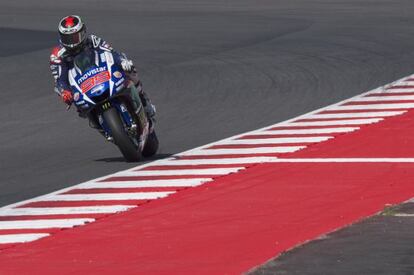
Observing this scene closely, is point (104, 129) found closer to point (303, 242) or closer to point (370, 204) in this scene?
point (370, 204)

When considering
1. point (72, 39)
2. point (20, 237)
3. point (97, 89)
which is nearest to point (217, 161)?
point (97, 89)

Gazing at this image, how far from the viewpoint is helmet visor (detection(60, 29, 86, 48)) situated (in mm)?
19250

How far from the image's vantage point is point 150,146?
20219 mm

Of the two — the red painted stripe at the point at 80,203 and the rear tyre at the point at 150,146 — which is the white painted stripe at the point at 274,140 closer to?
the rear tyre at the point at 150,146

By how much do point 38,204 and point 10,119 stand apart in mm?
8003

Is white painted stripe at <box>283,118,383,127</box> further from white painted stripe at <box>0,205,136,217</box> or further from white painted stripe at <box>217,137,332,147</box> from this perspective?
white painted stripe at <box>0,205,136,217</box>

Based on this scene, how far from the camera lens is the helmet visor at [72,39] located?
758 inches

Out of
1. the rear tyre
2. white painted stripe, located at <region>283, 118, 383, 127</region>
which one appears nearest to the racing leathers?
the rear tyre

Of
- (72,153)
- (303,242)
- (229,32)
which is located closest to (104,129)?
(72,153)

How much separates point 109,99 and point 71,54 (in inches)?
29.6

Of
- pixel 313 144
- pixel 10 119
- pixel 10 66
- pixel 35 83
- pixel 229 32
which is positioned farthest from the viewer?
pixel 229 32

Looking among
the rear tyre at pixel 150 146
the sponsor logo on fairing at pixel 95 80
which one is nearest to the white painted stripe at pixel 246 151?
the rear tyre at pixel 150 146

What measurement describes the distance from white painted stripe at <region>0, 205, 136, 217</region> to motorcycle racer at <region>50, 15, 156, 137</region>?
10.3 feet

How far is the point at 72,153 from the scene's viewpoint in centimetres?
2100
